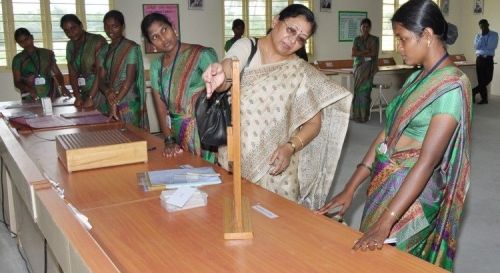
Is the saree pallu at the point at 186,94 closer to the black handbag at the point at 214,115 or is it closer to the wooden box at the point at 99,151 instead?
the wooden box at the point at 99,151

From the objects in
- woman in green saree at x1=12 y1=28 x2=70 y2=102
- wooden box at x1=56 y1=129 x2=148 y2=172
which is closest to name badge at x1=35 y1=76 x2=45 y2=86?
woman in green saree at x1=12 y1=28 x2=70 y2=102

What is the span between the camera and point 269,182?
1.97 meters

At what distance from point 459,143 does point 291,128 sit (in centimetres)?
Result: 65

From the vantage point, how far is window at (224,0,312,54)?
7.95 m

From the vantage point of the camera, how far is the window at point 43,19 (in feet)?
20.9

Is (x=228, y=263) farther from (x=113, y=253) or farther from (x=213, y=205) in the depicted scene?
(x=213, y=205)

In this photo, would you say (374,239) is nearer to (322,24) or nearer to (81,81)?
(81,81)

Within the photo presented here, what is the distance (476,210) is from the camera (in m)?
3.54

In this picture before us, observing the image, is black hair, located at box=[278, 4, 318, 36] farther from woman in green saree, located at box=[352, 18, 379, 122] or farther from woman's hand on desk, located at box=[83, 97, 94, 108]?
woman in green saree, located at box=[352, 18, 379, 122]

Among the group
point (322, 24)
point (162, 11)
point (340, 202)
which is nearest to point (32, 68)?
point (162, 11)

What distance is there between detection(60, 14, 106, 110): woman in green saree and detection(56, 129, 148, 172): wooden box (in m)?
2.18

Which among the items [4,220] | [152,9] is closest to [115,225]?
[4,220]

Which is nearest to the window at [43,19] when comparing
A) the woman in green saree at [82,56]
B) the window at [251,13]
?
the window at [251,13]

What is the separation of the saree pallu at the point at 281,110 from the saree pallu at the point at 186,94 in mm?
522
